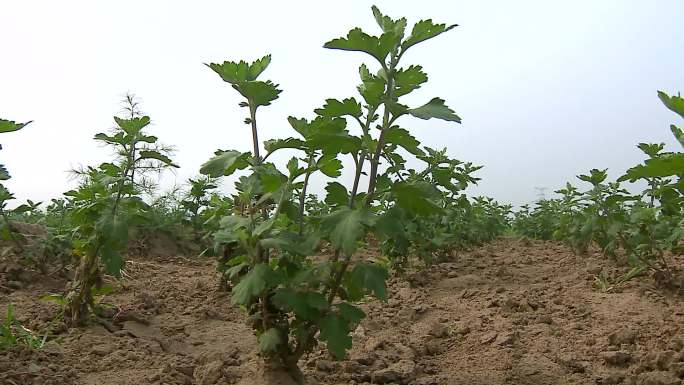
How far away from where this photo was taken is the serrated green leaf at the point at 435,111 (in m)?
2.38

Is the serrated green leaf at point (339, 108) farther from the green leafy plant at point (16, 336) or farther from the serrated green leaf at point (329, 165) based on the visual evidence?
the green leafy plant at point (16, 336)

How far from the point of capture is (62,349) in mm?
3246

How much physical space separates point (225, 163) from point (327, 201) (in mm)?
455

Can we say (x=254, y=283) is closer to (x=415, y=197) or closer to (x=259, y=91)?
(x=415, y=197)

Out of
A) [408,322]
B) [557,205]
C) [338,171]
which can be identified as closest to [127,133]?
[338,171]

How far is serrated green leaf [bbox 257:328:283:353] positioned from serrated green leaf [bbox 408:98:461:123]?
3.44 ft

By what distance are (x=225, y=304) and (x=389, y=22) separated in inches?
104

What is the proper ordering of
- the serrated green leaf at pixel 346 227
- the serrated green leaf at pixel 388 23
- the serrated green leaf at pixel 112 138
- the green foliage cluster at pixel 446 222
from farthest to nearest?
the green foliage cluster at pixel 446 222
the serrated green leaf at pixel 112 138
the serrated green leaf at pixel 388 23
the serrated green leaf at pixel 346 227

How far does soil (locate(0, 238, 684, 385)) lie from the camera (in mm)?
2945

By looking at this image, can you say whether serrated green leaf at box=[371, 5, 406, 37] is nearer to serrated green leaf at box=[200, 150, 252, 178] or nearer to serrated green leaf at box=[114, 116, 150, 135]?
serrated green leaf at box=[200, 150, 252, 178]

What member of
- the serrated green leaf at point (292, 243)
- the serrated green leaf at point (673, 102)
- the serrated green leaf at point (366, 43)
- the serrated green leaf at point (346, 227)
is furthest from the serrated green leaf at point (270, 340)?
the serrated green leaf at point (673, 102)

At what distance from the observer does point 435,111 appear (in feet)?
7.93

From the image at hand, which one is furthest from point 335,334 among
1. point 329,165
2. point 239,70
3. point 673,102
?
point 673,102

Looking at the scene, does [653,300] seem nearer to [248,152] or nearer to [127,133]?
[248,152]
